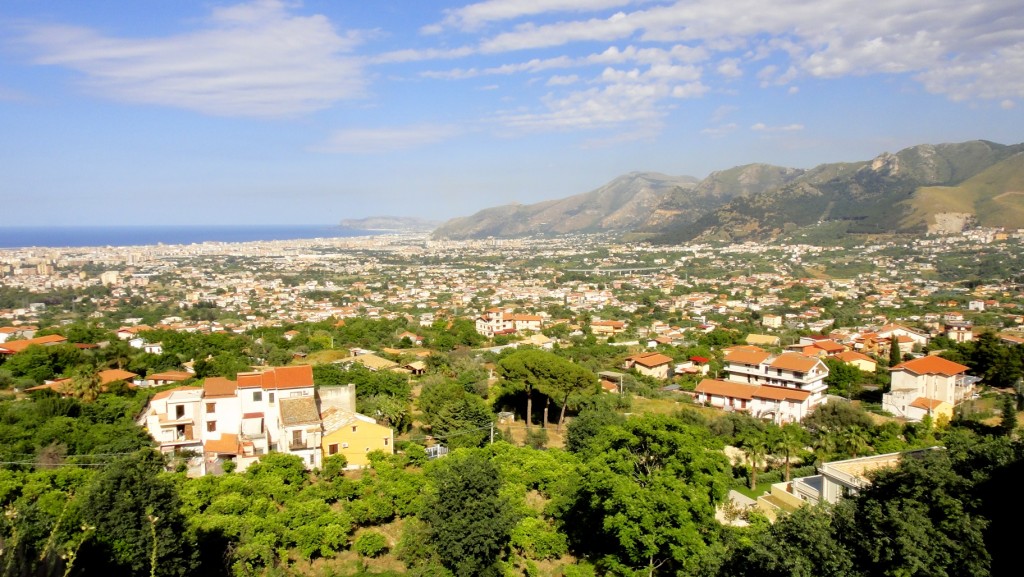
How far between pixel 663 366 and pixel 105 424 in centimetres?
2338

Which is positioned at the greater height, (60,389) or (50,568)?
(50,568)

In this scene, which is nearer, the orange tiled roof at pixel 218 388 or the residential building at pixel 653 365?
the orange tiled roof at pixel 218 388

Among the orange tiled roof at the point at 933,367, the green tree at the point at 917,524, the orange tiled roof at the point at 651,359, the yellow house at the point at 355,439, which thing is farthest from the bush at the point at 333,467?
the orange tiled roof at the point at 933,367

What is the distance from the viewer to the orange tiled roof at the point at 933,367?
84.6ft

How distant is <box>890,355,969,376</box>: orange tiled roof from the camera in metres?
25.8

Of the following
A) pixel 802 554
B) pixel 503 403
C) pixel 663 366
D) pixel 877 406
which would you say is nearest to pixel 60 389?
pixel 503 403

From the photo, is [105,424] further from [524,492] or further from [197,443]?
[524,492]

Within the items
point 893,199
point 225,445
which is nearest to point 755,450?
point 225,445

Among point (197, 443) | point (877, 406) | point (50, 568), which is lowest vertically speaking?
point (877, 406)

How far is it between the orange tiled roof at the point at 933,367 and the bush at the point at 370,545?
882 inches

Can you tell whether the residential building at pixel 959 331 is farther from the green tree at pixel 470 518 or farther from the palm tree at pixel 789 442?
the green tree at pixel 470 518

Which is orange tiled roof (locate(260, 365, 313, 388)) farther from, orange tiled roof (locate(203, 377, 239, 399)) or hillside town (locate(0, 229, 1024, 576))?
orange tiled roof (locate(203, 377, 239, 399))

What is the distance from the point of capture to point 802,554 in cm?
830

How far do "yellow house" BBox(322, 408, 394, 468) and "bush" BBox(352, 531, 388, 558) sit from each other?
11.3 feet
